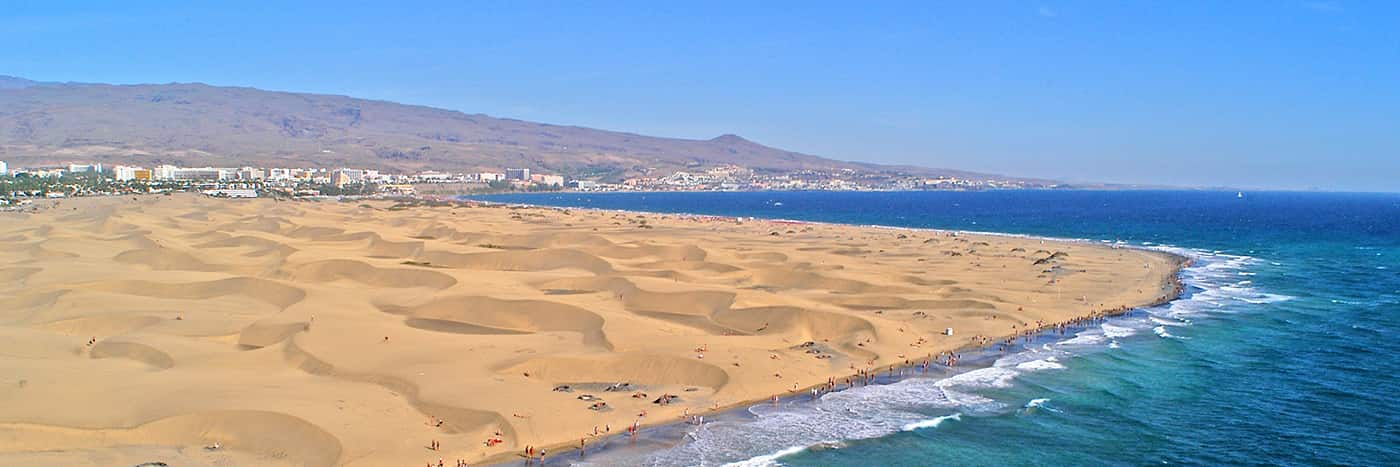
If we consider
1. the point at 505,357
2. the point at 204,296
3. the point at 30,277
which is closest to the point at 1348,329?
the point at 505,357

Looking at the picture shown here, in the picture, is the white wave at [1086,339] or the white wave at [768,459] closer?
the white wave at [768,459]

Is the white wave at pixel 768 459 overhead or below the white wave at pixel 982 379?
below

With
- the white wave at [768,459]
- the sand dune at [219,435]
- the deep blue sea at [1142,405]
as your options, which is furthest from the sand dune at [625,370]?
the sand dune at [219,435]

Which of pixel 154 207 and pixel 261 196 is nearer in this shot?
pixel 154 207

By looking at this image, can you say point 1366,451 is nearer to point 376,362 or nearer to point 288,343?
point 376,362

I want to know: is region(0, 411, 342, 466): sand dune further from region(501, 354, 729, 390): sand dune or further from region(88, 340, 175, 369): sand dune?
region(501, 354, 729, 390): sand dune

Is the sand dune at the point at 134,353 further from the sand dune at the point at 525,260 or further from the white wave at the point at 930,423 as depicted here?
the sand dune at the point at 525,260

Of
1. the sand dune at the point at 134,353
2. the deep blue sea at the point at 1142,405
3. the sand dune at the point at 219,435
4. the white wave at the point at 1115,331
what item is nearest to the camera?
the sand dune at the point at 219,435

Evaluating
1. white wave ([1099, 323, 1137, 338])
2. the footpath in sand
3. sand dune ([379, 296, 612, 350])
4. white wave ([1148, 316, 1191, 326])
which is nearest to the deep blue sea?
white wave ([1099, 323, 1137, 338])

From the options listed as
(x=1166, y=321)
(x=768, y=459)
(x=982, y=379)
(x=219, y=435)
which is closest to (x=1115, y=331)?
(x=1166, y=321)
